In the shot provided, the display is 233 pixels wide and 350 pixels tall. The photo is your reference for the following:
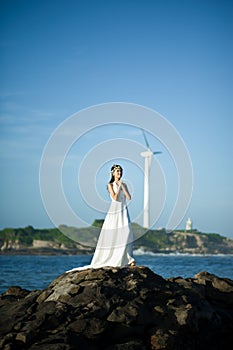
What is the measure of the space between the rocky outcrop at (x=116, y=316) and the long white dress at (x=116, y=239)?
2.91ft

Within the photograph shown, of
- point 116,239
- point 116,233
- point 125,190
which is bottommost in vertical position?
point 116,239

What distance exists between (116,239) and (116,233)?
6.0 inches

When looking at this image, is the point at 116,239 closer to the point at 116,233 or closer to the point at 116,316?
the point at 116,233

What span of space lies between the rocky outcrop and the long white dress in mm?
888

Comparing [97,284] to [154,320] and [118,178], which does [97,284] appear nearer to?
[154,320]

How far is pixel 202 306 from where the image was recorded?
12188 millimetres

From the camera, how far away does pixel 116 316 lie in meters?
11.0

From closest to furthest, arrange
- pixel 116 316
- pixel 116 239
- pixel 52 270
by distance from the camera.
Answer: pixel 116 316, pixel 116 239, pixel 52 270

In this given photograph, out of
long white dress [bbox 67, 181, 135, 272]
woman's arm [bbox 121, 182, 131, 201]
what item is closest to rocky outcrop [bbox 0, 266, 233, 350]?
long white dress [bbox 67, 181, 135, 272]

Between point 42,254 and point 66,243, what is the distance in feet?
32.5

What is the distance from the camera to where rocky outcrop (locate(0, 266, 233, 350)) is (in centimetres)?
1037

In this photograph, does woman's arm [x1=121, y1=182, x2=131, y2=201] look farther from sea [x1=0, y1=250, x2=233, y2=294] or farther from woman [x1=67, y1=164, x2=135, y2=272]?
sea [x1=0, y1=250, x2=233, y2=294]

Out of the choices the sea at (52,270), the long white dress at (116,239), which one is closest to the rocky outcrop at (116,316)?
the long white dress at (116,239)

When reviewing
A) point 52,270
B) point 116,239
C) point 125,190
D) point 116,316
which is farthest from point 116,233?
point 52,270
